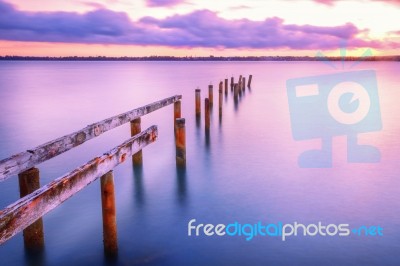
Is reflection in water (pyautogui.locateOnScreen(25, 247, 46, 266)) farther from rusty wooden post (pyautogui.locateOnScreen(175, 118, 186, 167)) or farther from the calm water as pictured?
rusty wooden post (pyautogui.locateOnScreen(175, 118, 186, 167))

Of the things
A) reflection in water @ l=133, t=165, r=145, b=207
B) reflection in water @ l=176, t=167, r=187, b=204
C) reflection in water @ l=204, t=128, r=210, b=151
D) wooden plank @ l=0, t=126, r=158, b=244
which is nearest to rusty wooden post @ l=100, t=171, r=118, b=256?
wooden plank @ l=0, t=126, r=158, b=244

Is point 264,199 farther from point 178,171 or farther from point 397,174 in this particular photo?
point 397,174

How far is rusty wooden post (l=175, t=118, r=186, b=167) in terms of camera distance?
23.5ft

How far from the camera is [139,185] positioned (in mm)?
7125

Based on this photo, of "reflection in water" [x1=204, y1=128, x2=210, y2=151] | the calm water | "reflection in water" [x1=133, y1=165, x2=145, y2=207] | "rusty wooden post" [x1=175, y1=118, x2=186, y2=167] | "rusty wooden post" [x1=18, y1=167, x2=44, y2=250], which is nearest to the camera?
"rusty wooden post" [x1=18, y1=167, x2=44, y2=250]

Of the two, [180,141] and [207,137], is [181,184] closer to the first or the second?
A: [180,141]

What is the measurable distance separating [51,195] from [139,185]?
4381mm

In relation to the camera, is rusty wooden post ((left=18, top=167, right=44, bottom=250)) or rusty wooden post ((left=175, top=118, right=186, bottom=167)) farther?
rusty wooden post ((left=175, top=118, right=186, bottom=167))

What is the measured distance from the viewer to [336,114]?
55.1 feet

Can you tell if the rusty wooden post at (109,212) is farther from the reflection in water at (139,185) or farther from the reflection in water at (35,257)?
the reflection in water at (139,185)

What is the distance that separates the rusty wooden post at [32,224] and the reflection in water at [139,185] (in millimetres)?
1945

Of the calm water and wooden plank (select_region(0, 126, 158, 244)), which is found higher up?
wooden plank (select_region(0, 126, 158, 244))

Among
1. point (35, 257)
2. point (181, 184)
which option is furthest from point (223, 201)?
point (35, 257)

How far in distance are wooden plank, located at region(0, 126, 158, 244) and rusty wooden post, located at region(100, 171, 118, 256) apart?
7.3 inches
